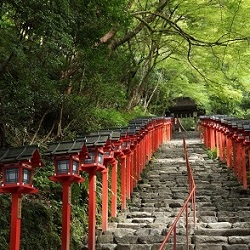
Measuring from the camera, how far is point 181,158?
60.1ft

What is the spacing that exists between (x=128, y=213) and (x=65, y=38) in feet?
16.1

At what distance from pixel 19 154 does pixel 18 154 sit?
0.02 m

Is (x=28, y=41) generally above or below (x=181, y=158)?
above

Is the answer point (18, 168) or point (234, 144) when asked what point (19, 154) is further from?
point (234, 144)

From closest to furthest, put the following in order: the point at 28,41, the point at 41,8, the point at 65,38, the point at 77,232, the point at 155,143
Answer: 1. the point at 41,8
2. the point at 65,38
3. the point at 77,232
4. the point at 28,41
5. the point at 155,143

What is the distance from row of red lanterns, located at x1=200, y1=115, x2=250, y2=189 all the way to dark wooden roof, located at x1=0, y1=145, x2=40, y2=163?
24.7 feet

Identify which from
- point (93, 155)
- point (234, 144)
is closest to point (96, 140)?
point (93, 155)

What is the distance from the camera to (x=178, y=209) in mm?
10664

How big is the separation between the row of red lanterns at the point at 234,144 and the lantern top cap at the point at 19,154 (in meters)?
7.50

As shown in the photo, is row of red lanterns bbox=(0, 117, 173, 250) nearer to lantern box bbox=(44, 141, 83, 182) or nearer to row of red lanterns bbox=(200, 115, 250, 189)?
lantern box bbox=(44, 141, 83, 182)

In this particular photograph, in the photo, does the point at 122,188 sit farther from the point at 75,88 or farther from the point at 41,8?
the point at 41,8

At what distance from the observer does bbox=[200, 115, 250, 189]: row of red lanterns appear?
12070 mm

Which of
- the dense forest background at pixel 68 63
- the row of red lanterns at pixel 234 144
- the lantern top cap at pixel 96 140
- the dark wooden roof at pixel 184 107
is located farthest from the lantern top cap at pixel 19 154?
the dark wooden roof at pixel 184 107

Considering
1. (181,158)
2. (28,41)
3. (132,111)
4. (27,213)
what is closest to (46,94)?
(28,41)
